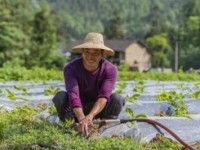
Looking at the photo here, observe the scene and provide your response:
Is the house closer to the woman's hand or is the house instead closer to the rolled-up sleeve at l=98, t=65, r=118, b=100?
the rolled-up sleeve at l=98, t=65, r=118, b=100

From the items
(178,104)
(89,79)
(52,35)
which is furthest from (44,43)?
(89,79)

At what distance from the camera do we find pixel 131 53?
49938 mm

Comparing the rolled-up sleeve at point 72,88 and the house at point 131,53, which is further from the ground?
the rolled-up sleeve at point 72,88

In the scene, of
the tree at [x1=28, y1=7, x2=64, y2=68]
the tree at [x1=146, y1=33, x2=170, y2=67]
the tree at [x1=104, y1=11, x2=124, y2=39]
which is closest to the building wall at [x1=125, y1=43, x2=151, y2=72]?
the tree at [x1=146, y1=33, x2=170, y2=67]

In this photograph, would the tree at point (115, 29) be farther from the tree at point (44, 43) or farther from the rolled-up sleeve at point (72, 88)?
the rolled-up sleeve at point (72, 88)

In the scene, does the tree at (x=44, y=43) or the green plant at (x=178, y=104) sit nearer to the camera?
the green plant at (x=178, y=104)

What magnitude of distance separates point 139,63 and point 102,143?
4775 cm

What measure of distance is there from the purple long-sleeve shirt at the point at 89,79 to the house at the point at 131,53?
4257 cm

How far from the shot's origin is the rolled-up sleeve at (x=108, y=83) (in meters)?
4.22

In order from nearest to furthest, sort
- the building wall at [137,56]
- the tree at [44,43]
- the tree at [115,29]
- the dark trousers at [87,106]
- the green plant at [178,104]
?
the dark trousers at [87,106]
the green plant at [178,104]
the tree at [44,43]
the building wall at [137,56]
the tree at [115,29]

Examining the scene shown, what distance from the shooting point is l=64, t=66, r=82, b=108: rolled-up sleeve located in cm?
409

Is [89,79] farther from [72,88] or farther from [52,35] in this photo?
[52,35]

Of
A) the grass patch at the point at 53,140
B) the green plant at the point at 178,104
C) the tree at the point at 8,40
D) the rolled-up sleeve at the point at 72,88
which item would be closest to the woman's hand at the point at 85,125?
the grass patch at the point at 53,140

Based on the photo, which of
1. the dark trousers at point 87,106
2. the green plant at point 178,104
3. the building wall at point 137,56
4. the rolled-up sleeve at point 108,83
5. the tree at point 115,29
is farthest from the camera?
the tree at point 115,29
